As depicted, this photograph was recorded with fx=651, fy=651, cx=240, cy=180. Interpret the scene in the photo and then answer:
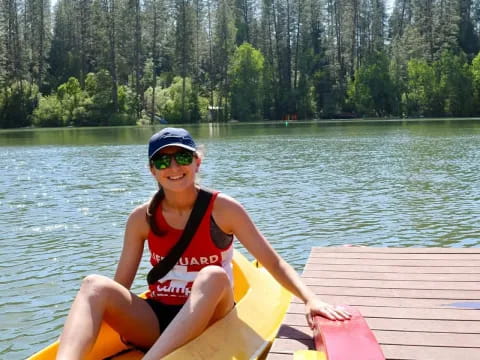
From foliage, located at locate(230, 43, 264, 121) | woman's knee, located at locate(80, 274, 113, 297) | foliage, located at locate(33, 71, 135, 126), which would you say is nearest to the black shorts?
woman's knee, located at locate(80, 274, 113, 297)

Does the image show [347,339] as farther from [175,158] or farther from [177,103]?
[177,103]

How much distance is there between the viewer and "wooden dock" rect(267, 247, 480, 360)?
138 inches

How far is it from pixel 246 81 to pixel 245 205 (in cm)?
5217

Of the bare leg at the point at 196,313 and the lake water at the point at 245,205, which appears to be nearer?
the bare leg at the point at 196,313

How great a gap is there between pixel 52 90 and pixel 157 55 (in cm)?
1195

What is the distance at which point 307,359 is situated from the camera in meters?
3.15

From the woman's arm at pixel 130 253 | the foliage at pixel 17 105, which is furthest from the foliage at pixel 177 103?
the woman's arm at pixel 130 253

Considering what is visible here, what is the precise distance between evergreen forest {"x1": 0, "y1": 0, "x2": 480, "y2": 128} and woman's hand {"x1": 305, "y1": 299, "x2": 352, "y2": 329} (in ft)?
184

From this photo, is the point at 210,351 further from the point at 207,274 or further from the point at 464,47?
the point at 464,47

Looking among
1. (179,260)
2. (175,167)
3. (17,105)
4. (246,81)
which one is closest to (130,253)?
(179,260)

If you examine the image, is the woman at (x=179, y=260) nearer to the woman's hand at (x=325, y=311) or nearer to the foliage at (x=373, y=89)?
the woman's hand at (x=325, y=311)

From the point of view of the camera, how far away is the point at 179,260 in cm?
339

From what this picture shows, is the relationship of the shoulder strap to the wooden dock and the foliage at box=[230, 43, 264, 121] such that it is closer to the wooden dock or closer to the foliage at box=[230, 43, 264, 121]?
the wooden dock

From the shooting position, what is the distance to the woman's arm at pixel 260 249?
3.35 meters
